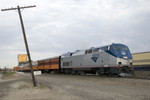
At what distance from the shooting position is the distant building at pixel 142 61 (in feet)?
102

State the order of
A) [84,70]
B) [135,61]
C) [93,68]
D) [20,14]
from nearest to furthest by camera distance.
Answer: [20,14], [93,68], [84,70], [135,61]

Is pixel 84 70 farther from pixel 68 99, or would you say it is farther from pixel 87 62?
pixel 68 99

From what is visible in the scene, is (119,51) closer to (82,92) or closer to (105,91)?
(105,91)

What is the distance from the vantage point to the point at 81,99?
9.72m

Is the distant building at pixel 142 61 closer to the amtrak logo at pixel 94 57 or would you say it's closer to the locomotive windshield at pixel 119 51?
the locomotive windshield at pixel 119 51

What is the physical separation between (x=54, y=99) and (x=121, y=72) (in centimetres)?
1362

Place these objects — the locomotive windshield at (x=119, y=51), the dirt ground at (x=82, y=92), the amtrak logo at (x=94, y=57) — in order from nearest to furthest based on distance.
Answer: the dirt ground at (x=82, y=92) → the locomotive windshield at (x=119, y=51) → the amtrak logo at (x=94, y=57)

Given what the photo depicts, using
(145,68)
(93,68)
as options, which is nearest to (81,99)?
(93,68)

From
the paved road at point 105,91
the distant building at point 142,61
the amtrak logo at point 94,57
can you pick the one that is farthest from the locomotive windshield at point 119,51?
the distant building at point 142,61

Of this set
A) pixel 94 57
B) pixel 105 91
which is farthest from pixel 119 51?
pixel 105 91

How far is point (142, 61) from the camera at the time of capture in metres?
33.3

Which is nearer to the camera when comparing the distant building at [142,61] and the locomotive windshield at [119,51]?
the locomotive windshield at [119,51]

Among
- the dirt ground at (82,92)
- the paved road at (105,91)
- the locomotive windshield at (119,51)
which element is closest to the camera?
the paved road at (105,91)

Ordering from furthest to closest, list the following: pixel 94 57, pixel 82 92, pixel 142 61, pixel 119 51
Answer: pixel 142 61
pixel 94 57
pixel 119 51
pixel 82 92
